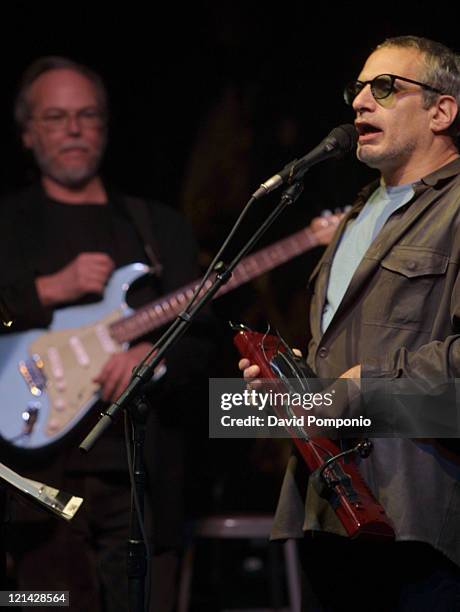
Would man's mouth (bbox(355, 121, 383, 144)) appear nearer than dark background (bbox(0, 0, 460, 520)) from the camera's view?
Yes

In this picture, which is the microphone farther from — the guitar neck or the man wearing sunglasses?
the guitar neck

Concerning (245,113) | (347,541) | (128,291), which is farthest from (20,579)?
(245,113)

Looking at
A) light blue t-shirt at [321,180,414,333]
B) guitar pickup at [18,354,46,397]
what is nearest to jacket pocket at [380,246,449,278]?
light blue t-shirt at [321,180,414,333]

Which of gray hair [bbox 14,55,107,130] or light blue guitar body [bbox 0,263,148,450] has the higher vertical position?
gray hair [bbox 14,55,107,130]

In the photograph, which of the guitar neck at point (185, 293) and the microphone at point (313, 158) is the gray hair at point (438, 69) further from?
the guitar neck at point (185, 293)

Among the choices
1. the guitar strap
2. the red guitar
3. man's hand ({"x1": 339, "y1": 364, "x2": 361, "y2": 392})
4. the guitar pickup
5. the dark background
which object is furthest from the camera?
the dark background

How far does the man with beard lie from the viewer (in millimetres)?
3838

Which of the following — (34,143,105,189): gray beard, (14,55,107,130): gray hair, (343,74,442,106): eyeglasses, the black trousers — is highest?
(14,55,107,130): gray hair

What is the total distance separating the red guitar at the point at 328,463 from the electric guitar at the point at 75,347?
1.49 metres

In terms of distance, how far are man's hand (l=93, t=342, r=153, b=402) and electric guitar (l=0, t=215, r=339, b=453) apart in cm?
6

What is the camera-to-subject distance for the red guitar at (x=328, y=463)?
2.20 m

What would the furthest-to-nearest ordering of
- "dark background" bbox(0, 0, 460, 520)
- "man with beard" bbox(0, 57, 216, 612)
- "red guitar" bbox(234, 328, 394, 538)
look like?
1. "dark background" bbox(0, 0, 460, 520)
2. "man with beard" bbox(0, 57, 216, 612)
3. "red guitar" bbox(234, 328, 394, 538)

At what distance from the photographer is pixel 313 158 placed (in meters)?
2.45

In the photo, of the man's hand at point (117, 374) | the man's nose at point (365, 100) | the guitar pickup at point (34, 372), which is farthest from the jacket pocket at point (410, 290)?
the guitar pickup at point (34, 372)
